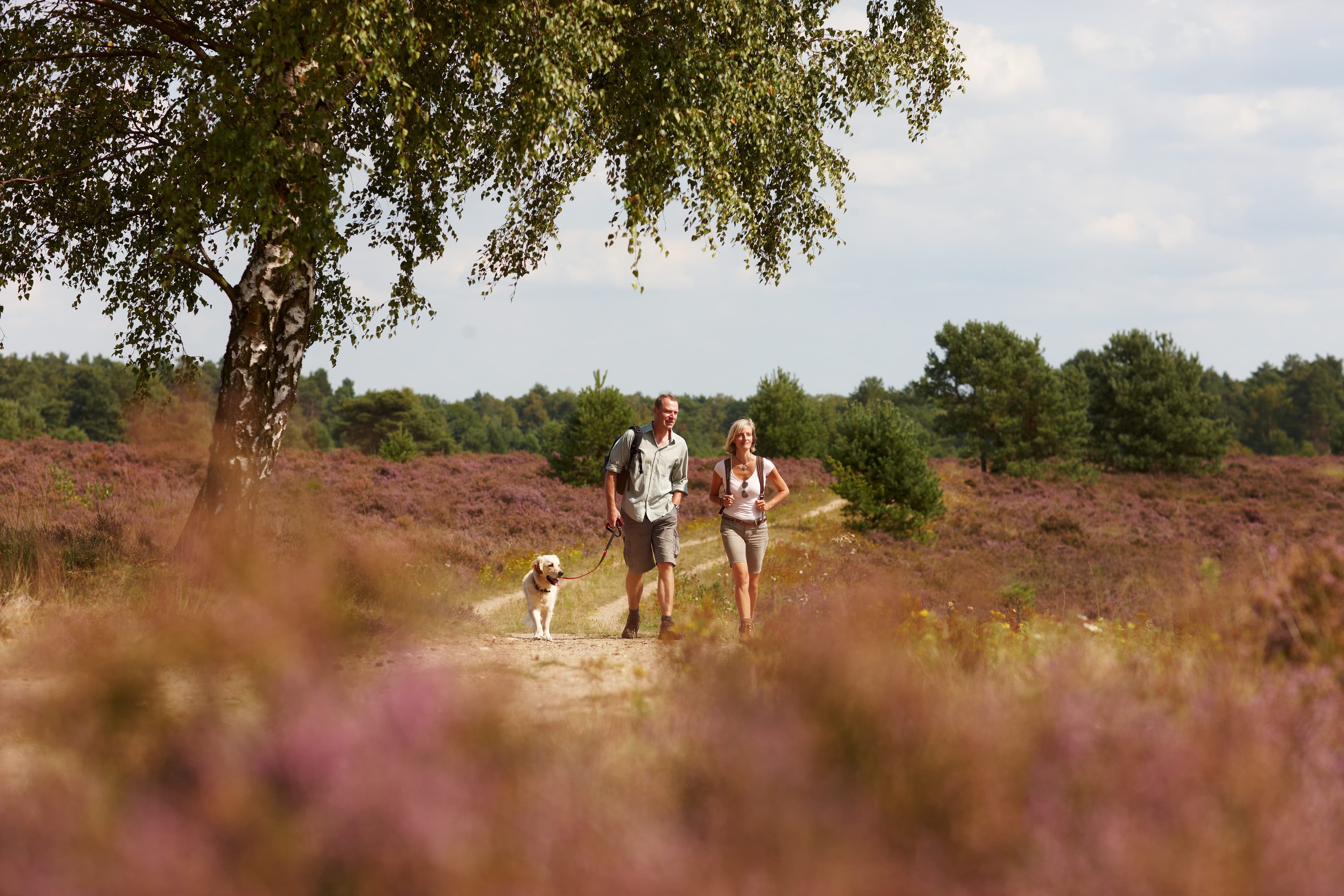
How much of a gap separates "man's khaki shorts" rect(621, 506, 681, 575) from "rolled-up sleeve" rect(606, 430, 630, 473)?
44 centimetres

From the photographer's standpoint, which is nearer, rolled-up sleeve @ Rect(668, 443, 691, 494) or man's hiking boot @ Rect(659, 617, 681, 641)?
man's hiking boot @ Rect(659, 617, 681, 641)

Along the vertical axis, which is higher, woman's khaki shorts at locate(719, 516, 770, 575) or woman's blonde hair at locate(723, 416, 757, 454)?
woman's blonde hair at locate(723, 416, 757, 454)

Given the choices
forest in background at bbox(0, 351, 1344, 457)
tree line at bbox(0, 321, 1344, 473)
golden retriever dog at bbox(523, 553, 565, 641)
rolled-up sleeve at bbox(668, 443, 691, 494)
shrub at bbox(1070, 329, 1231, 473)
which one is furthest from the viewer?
forest in background at bbox(0, 351, 1344, 457)

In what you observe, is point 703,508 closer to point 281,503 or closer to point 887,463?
point 887,463

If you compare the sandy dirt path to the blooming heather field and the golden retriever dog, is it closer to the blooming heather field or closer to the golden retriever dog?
the blooming heather field

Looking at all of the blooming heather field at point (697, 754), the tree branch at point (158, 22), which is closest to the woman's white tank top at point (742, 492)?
the blooming heather field at point (697, 754)

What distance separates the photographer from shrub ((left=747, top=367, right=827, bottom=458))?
147 ft

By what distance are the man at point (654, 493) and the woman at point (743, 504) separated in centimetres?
39

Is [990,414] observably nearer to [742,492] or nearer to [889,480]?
[889,480]

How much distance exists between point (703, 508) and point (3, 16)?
21206mm

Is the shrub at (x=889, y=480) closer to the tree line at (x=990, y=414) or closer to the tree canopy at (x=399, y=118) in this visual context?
the tree line at (x=990, y=414)

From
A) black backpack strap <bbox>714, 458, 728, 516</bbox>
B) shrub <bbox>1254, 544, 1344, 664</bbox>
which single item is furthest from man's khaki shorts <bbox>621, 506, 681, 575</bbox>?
shrub <bbox>1254, 544, 1344, 664</bbox>

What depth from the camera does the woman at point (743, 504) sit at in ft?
26.3

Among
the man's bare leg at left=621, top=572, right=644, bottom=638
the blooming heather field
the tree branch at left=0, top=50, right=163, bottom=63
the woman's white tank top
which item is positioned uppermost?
the tree branch at left=0, top=50, right=163, bottom=63
